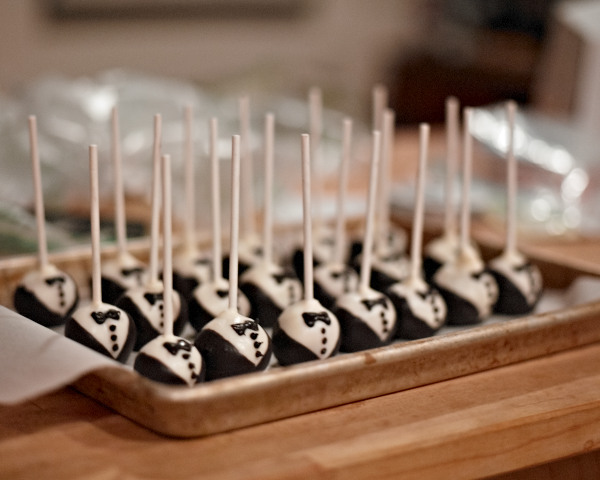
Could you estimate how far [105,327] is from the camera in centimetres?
92

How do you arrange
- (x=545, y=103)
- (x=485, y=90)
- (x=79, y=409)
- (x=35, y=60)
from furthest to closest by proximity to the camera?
(x=485, y=90)
(x=35, y=60)
(x=545, y=103)
(x=79, y=409)

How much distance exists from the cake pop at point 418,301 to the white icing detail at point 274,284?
129mm

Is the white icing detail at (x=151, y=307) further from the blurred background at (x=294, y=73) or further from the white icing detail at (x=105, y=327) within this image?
the blurred background at (x=294, y=73)

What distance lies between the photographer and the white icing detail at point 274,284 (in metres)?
1.12

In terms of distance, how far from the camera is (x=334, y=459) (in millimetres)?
729

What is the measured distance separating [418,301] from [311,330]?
18 cm

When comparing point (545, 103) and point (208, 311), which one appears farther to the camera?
point (545, 103)

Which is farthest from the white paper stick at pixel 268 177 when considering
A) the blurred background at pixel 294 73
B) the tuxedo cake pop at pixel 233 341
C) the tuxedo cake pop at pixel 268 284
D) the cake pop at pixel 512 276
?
the blurred background at pixel 294 73

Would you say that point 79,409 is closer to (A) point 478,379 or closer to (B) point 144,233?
(A) point 478,379

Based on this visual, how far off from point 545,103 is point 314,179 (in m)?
0.89

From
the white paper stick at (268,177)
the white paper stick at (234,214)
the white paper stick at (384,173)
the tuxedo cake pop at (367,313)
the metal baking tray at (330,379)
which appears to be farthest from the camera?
the white paper stick at (384,173)

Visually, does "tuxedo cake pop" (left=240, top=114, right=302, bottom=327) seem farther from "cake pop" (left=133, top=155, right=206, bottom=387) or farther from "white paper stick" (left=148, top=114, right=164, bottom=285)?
"cake pop" (left=133, top=155, right=206, bottom=387)

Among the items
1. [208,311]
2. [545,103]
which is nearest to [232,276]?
[208,311]

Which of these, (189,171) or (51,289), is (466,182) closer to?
(189,171)
